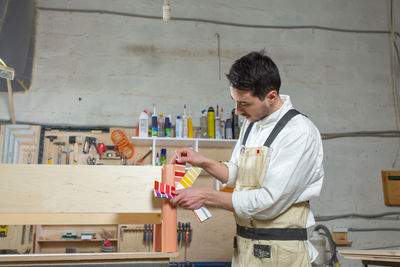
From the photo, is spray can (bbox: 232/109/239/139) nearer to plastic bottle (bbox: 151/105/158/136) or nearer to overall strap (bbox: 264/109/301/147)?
plastic bottle (bbox: 151/105/158/136)

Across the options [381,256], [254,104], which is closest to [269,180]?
[254,104]

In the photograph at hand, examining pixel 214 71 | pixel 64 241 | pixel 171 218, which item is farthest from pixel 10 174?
pixel 214 71

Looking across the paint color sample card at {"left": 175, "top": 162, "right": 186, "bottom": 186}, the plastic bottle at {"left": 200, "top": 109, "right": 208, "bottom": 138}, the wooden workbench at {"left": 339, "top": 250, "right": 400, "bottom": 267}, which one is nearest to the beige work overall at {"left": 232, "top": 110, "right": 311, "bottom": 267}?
the paint color sample card at {"left": 175, "top": 162, "right": 186, "bottom": 186}

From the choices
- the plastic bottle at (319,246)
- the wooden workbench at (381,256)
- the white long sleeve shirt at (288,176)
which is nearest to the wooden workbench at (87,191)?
the white long sleeve shirt at (288,176)

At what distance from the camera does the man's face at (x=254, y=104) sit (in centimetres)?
174

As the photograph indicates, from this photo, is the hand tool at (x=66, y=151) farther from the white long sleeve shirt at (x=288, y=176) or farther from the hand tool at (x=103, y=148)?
the white long sleeve shirt at (x=288, y=176)

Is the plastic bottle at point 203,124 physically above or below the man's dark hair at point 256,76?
above

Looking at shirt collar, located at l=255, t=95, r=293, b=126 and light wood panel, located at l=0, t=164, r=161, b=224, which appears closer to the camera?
light wood panel, located at l=0, t=164, r=161, b=224

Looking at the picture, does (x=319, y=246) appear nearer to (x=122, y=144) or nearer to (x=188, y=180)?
(x=122, y=144)

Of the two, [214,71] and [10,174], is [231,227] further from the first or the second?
[10,174]

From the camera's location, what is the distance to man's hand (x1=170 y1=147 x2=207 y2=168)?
1717 millimetres

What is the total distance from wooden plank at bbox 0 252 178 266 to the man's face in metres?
0.81

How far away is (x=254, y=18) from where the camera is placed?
15.6 feet

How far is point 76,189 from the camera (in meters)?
1.41
